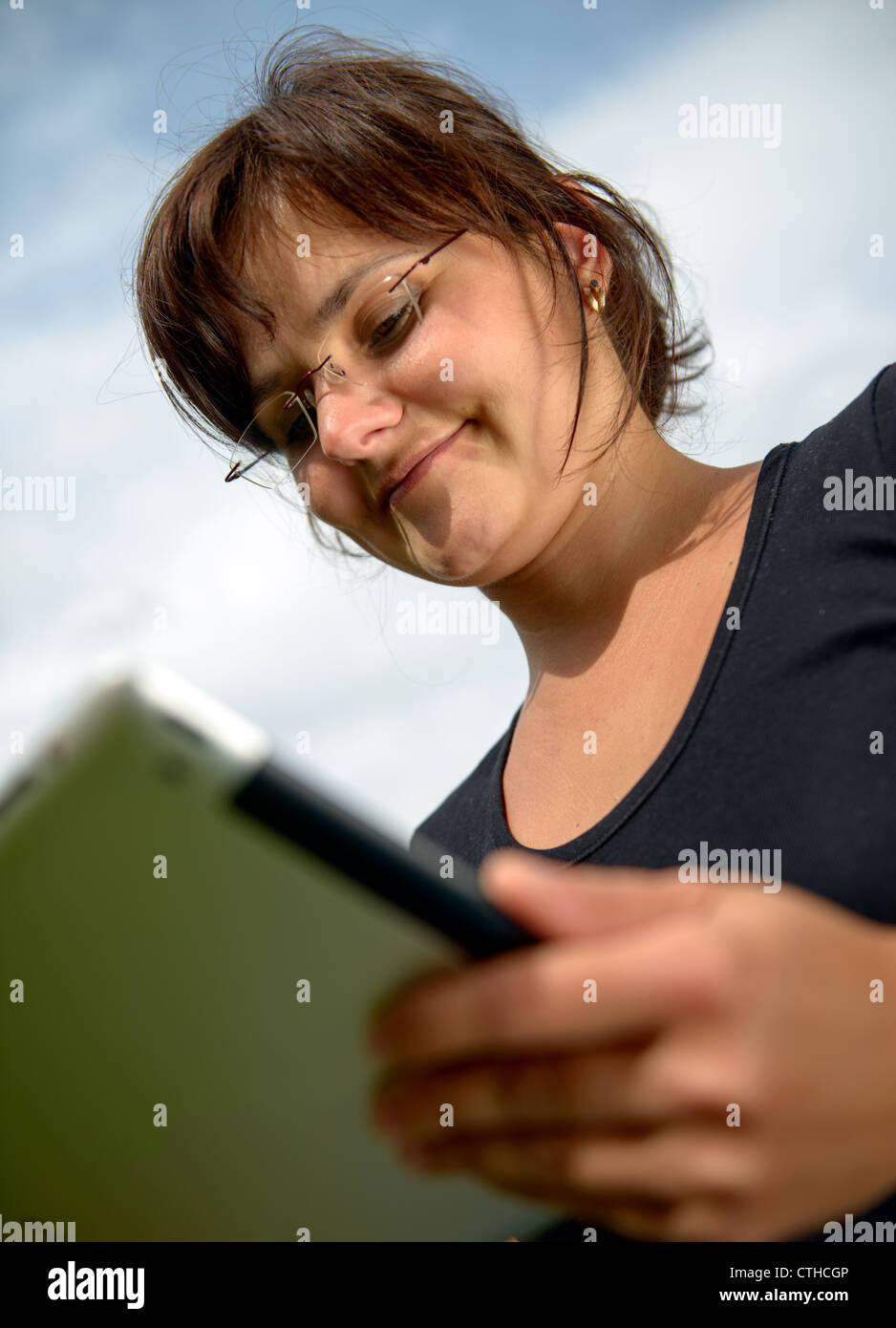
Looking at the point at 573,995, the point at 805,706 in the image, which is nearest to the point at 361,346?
the point at 805,706

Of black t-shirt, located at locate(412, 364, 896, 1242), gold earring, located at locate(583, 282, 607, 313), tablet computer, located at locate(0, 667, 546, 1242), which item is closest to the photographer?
tablet computer, located at locate(0, 667, 546, 1242)

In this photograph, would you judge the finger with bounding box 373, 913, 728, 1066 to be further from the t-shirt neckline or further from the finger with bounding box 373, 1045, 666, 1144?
the t-shirt neckline

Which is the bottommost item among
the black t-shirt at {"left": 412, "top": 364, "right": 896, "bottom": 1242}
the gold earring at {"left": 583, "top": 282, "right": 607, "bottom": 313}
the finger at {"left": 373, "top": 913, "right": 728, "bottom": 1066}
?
the finger at {"left": 373, "top": 913, "right": 728, "bottom": 1066}

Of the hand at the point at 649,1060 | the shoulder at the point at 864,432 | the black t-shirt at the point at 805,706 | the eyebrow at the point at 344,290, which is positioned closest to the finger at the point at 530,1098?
the hand at the point at 649,1060

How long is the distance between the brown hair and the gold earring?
0.16ft

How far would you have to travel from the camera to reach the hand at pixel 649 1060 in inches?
22.7

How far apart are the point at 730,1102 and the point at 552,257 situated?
1.45 metres

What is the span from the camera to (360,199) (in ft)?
5.24

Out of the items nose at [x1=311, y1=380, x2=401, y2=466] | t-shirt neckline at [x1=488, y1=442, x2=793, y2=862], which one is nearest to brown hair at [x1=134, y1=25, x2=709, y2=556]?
nose at [x1=311, y1=380, x2=401, y2=466]

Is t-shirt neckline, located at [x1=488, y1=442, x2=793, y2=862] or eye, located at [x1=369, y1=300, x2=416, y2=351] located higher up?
eye, located at [x1=369, y1=300, x2=416, y2=351]

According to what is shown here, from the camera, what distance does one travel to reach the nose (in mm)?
1608

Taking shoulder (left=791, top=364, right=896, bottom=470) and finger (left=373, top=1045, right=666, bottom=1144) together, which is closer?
finger (left=373, top=1045, right=666, bottom=1144)

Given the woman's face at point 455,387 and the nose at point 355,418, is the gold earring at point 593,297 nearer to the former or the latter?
the woman's face at point 455,387
